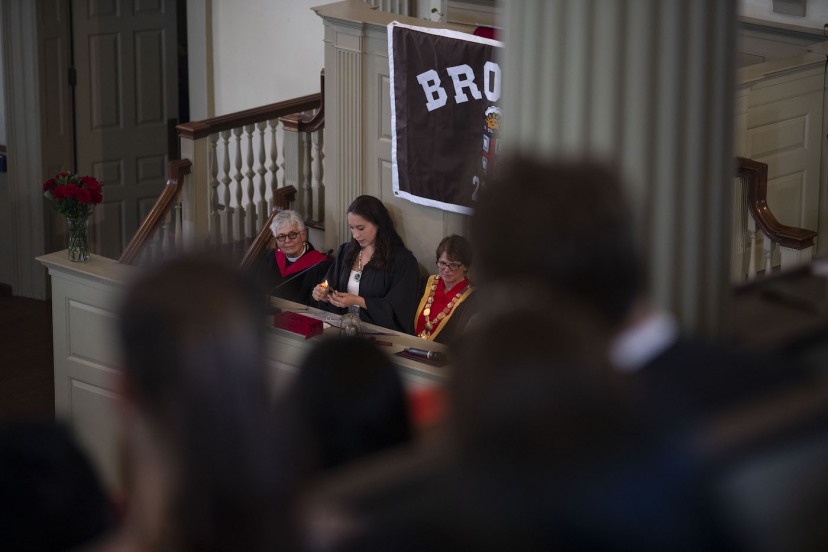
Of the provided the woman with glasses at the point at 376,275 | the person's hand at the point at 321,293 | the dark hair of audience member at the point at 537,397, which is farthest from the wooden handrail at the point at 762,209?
the dark hair of audience member at the point at 537,397

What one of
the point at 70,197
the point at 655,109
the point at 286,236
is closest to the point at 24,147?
the point at 70,197

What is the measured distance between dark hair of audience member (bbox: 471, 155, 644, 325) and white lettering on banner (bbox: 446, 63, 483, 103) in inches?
176

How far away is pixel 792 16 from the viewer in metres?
7.29

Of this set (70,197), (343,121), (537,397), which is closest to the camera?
(537,397)

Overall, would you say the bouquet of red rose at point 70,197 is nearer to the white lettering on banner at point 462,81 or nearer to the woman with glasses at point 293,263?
the woman with glasses at point 293,263

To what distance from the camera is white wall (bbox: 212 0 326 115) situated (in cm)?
916

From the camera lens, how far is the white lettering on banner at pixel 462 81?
5.82m

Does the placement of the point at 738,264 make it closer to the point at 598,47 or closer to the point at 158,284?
the point at 598,47

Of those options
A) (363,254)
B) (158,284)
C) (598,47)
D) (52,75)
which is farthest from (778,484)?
(52,75)

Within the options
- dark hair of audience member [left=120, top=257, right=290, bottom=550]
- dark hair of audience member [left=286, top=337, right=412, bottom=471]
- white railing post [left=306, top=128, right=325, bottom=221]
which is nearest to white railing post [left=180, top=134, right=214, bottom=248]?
white railing post [left=306, top=128, right=325, bottom=221]

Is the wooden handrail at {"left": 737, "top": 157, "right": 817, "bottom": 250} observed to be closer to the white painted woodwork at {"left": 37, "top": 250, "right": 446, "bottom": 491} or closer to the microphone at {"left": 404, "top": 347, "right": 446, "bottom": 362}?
the microphone at {"left": 404, "top": 347, "right": 446, "bottom": 362}

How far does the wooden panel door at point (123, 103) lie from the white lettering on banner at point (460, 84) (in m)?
4.00

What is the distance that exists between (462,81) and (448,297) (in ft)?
3.28

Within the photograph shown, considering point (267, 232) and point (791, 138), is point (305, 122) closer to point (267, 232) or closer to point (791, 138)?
point (267, 232)
